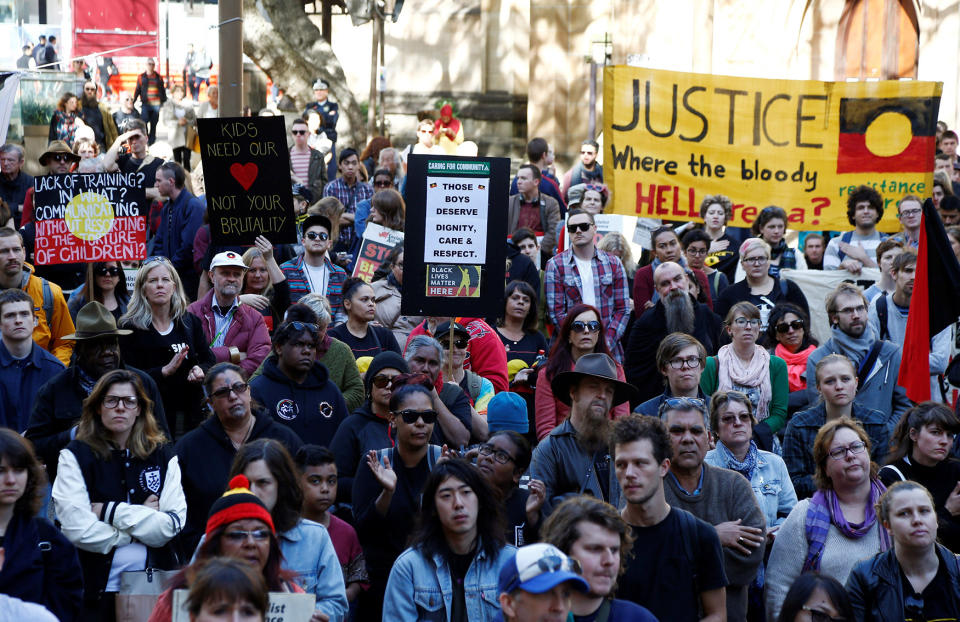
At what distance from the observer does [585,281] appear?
10617 millimetres

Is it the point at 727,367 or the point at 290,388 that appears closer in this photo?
the point at 290,388

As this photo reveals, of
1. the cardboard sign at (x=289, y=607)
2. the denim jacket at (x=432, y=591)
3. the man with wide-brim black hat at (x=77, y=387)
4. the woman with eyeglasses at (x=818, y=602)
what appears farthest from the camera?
the man with wide-brim black hat at (x=77, y=387)

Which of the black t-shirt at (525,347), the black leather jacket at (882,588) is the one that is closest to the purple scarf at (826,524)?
the black leather jacket at (882,588)

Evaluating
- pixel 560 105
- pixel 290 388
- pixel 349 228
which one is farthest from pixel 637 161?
pixel 560 105

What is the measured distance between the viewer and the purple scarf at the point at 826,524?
6559 millimetres

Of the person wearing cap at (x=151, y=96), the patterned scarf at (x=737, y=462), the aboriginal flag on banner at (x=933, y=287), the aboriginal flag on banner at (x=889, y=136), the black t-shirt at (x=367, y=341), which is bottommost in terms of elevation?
the patterned scarf at (x=737, y=462)

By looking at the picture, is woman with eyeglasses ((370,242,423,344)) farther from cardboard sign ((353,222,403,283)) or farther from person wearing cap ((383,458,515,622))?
person wearing cap ((383,458,515,622))

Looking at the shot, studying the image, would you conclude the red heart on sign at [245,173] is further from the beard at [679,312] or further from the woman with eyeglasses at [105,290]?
the beard at [679,312]

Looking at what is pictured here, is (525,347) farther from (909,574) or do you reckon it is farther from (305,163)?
(305,163)

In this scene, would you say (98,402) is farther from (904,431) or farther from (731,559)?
(904,431)

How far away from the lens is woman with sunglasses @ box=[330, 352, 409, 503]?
7.38 meters

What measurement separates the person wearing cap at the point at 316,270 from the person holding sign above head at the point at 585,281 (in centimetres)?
166

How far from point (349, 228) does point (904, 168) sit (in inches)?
209

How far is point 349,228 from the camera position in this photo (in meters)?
13.8
